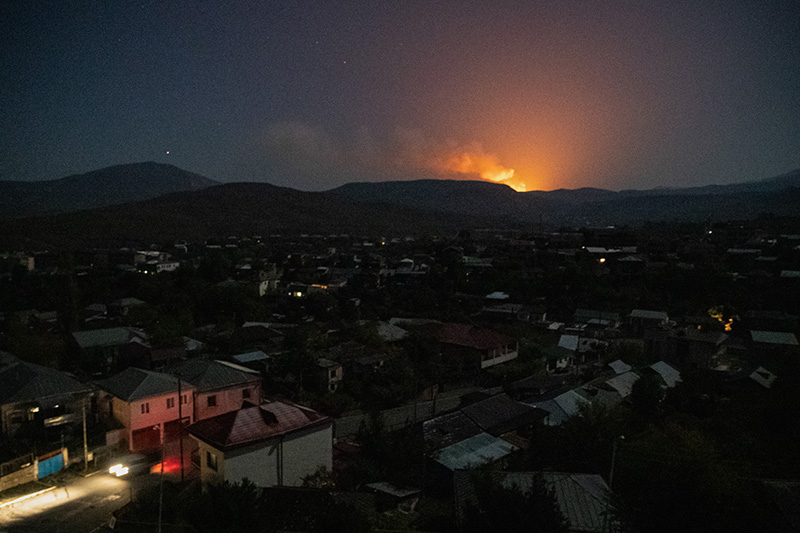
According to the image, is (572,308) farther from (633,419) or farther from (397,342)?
(633,419)

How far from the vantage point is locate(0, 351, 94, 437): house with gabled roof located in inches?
544

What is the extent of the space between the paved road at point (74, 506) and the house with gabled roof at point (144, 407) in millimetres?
1759

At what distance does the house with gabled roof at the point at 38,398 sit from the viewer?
45.4ft

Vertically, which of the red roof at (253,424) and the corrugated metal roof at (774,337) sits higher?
the red roof at (253,424)

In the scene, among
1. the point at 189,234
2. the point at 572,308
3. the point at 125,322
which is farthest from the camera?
the point at 189,234

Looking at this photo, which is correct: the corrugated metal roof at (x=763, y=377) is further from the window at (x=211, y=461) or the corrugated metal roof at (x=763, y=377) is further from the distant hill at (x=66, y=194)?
the distant hill at (x=66, y=194)

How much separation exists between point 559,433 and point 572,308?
20400mm

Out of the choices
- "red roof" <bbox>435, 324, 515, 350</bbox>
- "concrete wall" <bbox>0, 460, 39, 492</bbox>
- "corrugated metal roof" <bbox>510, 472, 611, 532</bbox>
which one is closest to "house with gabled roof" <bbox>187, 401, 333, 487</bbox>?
"concrete wall" <bbox>0, 460, 39, 492</bbox>

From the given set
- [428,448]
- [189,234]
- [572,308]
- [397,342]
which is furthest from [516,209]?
[428,448]

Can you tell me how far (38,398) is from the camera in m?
14.1

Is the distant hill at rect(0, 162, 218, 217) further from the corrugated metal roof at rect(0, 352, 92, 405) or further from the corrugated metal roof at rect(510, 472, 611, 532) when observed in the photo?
the corrugated metal roof at rect(510, 472, 611, 532)

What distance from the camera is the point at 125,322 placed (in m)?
26.7

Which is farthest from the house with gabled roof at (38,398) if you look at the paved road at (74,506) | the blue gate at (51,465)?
the paved road at (74,506)

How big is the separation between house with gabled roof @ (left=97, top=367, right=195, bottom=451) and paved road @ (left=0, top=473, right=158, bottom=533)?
5.77 feet
